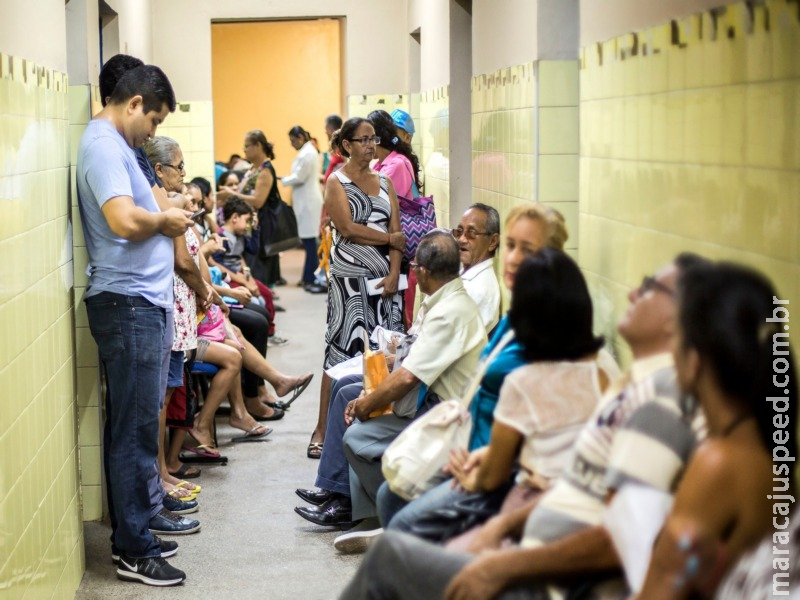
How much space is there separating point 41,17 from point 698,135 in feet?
7.11

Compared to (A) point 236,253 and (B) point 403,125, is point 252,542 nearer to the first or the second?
(B) point 403,125

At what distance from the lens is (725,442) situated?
5.76 ft

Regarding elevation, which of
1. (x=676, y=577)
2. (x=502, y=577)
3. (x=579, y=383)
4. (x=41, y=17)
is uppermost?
(x=41, y=17)

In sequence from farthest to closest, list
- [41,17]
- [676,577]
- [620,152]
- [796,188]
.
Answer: [41,17] → [620,152] → [796,188] → [676,577]

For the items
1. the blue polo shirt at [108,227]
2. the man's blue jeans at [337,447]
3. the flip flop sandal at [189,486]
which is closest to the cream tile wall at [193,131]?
the flip flop sandal at [189,486]

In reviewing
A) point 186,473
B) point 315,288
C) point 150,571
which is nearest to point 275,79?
point 315,288

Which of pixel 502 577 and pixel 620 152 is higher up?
pixel 620 152

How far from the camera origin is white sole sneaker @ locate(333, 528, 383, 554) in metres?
4.30

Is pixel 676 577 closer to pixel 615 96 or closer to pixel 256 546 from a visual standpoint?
pixel 615 96

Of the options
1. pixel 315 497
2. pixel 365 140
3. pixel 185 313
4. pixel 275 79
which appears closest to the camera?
pixel 315 497

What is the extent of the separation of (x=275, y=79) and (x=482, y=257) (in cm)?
1184

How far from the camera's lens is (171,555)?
4293 mm

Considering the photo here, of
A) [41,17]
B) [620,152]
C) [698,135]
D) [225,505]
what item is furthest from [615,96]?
[225,505]

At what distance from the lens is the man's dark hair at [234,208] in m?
7.69
